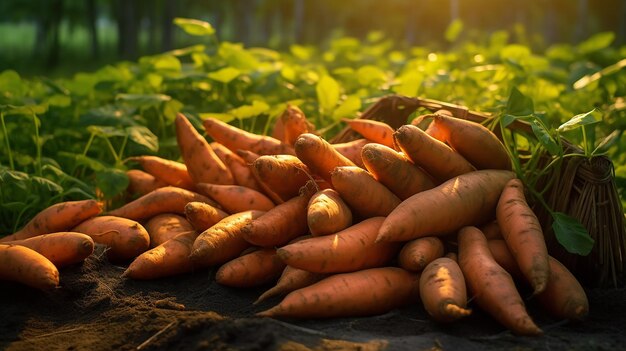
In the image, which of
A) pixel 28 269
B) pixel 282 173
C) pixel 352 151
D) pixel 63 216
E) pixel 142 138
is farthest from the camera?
pixel 142 138

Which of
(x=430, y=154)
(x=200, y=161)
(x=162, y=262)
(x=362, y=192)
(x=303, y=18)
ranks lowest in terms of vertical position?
(x=303, y=18)

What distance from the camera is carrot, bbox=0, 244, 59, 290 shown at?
256 cm

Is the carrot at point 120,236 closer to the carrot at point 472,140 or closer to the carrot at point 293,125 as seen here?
the carrot at point 293,125

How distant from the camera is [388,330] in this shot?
2.25 metres

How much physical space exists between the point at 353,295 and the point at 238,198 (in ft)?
2.81

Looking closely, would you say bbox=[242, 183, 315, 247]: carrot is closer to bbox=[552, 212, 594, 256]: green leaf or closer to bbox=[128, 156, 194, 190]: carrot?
bbox=[128, 156, 194, 190]: carrot

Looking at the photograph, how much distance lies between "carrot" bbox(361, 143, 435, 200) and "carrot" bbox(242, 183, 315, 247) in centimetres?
27

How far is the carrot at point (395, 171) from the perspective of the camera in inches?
104

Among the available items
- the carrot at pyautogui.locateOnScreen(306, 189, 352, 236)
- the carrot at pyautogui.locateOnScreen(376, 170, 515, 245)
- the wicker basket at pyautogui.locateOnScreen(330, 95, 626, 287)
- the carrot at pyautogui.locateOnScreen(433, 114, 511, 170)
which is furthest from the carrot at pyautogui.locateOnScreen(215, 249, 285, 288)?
the wicker basket at pyautogui.locateOnScreen(330, 95, 626, 287)

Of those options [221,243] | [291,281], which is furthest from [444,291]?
[221,243]

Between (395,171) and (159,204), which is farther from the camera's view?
(159,204)

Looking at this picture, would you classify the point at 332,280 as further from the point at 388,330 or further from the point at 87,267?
the point at 87,267

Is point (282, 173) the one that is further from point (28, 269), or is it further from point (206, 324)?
point (28, 269)

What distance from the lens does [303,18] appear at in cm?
3912
